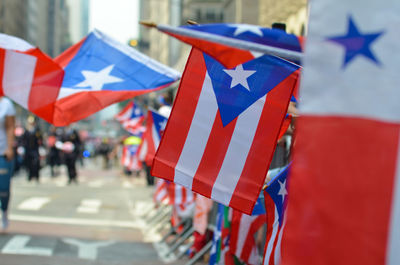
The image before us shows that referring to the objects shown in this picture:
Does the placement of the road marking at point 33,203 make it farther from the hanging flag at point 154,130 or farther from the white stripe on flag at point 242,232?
the white stripe on flag at point 242,232

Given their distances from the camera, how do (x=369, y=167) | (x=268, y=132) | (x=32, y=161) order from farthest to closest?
(x=32, y=161) < (x=268, y=132) < (x=369, y=167)

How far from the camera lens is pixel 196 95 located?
4.90 metres

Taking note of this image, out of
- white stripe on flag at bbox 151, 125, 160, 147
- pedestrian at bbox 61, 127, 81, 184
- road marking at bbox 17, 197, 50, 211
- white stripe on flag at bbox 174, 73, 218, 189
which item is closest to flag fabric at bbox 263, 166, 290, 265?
white stripe on flag at bbox 174, 73, 218, 189

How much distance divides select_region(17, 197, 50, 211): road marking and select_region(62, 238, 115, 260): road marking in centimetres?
396

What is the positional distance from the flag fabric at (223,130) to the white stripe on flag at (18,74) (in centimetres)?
202

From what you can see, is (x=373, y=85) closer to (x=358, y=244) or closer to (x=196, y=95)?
(x=358, y=244)

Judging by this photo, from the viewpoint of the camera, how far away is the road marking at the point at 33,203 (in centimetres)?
1348

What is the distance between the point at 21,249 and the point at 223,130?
435 cm

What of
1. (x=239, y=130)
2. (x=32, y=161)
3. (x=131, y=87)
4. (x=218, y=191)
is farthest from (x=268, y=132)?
(x=32, y=161)

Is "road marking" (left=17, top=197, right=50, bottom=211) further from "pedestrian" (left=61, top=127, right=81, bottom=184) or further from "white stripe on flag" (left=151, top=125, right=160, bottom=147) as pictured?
"pedestrian" (left=61, top=127, right=81, bottom=184)

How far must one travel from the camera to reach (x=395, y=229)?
2.51 meters

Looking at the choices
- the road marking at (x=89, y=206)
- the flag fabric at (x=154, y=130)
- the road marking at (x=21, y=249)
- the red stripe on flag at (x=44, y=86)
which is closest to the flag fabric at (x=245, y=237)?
the red stripe on flag at (x=44, y=86)

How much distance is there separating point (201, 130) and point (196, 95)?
0.24 metres

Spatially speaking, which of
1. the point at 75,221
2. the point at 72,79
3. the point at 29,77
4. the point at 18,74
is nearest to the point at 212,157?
the point at 72,79
